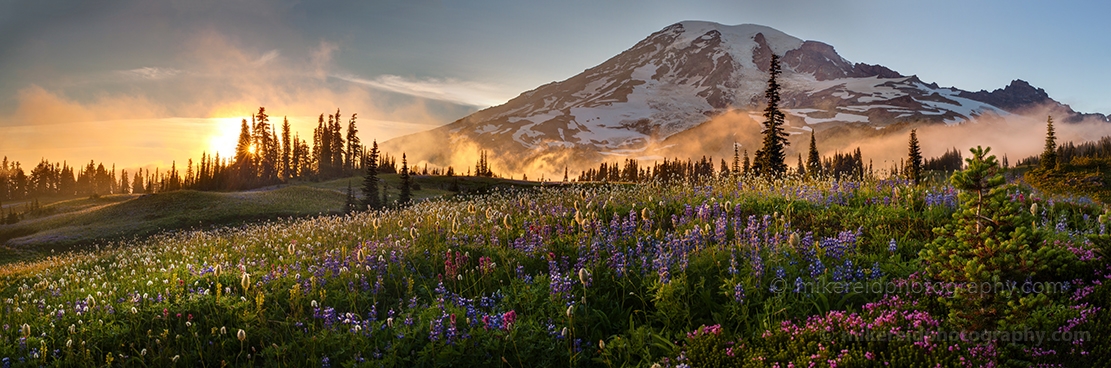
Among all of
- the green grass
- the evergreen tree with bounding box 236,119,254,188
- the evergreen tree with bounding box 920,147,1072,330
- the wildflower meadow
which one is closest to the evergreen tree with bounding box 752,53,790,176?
the wildflower meadow

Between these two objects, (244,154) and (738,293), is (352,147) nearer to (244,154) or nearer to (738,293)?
(244,154)

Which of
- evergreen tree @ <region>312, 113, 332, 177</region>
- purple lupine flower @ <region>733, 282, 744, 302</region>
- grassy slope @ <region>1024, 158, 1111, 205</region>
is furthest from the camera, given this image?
evergreen tree @ <region>312, 113, 332, 177</region>

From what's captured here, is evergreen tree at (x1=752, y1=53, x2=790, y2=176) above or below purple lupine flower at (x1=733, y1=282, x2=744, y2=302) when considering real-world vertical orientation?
above

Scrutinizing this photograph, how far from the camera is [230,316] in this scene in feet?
23.6

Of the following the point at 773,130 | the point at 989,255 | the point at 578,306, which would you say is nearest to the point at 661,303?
the point at 578,306

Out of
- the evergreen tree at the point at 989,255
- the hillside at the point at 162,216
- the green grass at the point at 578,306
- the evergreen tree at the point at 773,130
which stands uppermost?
the evergreen tree at the point at 773,130

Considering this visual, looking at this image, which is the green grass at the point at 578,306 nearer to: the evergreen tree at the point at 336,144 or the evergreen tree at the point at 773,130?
the evergreen tree at the point at 773,130

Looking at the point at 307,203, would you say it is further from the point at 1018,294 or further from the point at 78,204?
the point at 1018,294

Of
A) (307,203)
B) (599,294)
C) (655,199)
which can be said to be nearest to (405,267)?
(599,294)

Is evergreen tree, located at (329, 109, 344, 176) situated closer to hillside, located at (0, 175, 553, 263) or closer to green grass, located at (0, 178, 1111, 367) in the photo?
hillside, located at (0, 175, 553, 263)

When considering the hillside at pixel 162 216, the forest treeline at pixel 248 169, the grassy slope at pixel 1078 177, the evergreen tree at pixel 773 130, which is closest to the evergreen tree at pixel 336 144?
the forest treeline at pixel 248 169

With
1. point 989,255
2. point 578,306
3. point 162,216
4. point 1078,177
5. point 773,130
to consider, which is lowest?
point 162,216

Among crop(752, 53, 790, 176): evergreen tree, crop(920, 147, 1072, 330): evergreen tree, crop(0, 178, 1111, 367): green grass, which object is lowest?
crop(0, 178, 1111, 367): green grass

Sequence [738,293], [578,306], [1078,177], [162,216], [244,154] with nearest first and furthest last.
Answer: [738,293]
[578,306]
[1078,177]
[162,216]
[244,154]
